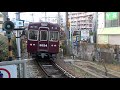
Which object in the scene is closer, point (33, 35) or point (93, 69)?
point (93, 69)

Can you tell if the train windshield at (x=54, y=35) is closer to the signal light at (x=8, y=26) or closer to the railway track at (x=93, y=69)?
the railway track at (x=93, y=69)

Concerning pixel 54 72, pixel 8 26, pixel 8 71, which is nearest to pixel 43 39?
pixel 54 72

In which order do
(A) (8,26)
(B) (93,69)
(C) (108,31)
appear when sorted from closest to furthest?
(A) (8,26), (C) (108,31), (B) (93,69)

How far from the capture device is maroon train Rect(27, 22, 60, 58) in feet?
22.9

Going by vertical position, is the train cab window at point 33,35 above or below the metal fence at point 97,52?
above

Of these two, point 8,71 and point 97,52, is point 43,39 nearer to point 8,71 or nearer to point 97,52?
point 97,52

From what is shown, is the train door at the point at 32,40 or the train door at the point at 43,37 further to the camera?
the train door at the point at 43,37

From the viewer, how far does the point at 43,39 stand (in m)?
7.18

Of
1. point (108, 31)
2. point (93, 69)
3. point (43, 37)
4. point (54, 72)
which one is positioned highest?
point (108, 31)

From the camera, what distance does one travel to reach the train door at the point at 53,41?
7.15 meters

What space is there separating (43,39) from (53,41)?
1.06 feet

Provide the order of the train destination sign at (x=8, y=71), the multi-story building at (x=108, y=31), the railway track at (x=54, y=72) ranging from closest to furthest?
the train destination sign at (x=8, y=71)
the multi-story building at (x=108, y=31)
the railway track at (x=54, y=72)

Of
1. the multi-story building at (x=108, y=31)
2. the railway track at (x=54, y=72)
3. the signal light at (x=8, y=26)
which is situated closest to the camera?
the signal light at (x=8, y=26)

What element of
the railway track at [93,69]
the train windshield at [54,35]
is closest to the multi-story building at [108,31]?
the railway track at [93,69]
